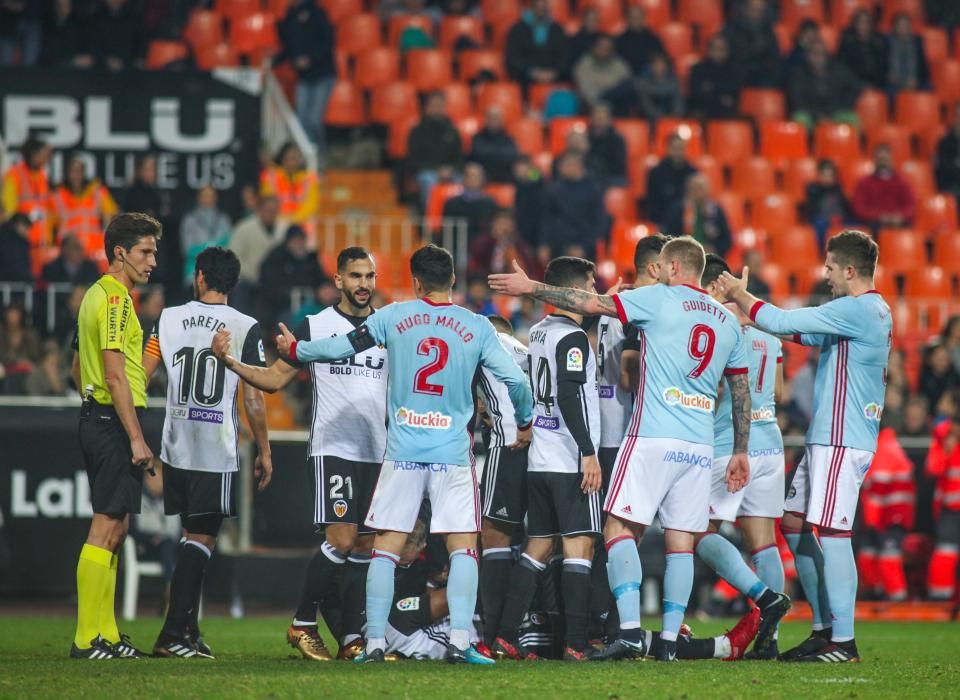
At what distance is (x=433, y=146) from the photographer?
1808 centimetres

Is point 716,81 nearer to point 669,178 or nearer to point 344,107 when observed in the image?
point 669,178

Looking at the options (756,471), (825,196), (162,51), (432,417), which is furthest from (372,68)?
(432,417)

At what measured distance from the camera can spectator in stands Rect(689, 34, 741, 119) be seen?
20.7 meters

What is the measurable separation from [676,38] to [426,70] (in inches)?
157

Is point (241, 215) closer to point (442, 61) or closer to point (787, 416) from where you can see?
point (442, 61)

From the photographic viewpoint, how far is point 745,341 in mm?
9125

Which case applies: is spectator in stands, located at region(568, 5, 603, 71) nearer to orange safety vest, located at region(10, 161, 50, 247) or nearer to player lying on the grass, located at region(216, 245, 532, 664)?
orange safety vest, located at region(10, 161, 50, 247)

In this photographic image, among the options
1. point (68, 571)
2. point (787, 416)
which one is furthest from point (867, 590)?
point (68, 571)

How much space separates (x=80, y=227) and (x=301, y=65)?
166 inches

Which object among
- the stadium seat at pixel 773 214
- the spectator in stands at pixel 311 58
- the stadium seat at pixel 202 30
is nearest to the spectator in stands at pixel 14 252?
the spectator in stands at pixel 311 58

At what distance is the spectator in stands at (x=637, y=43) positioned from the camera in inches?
812

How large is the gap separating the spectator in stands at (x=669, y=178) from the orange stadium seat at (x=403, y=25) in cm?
413

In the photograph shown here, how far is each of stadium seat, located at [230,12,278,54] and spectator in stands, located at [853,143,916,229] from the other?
25.6 feet

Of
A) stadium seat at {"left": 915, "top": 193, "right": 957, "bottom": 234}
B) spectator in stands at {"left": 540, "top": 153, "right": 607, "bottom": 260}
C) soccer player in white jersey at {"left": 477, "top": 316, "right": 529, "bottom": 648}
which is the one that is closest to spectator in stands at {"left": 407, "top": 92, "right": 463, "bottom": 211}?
spectator in stands at {"left": 540, "top": 153, "right": 607, "bottom": 260}
